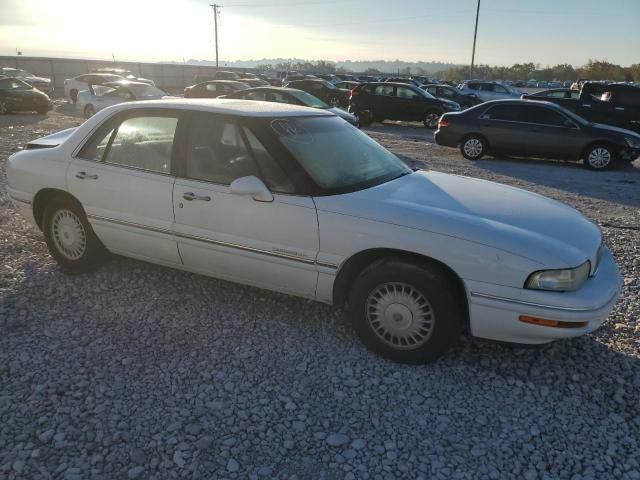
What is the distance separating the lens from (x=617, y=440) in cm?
261

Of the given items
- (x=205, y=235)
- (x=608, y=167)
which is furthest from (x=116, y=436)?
(x=608, y=167)

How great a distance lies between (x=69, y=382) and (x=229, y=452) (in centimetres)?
117

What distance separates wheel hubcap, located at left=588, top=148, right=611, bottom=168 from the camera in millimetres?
10680

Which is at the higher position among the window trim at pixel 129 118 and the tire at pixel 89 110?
the window trim at pixel 129 118

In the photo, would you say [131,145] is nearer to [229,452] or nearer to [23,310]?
[23,310]

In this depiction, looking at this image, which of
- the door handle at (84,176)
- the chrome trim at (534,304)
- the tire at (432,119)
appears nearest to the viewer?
the chrome trim at (534,304)

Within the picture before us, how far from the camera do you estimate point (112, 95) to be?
16641 mm

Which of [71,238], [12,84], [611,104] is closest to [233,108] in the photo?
[71,238]

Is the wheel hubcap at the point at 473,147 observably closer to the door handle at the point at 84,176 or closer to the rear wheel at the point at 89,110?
the door handle at the point at 84,176

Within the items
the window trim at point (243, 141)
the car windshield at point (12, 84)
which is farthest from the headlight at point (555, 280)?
the car windshield at point (12, 84)

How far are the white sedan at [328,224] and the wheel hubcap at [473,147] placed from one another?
8338mm

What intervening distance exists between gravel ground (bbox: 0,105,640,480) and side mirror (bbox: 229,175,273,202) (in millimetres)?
1007

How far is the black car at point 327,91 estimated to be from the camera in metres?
20.9

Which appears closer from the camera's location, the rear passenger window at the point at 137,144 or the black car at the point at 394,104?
the rear passenger window at the point at 137,144
